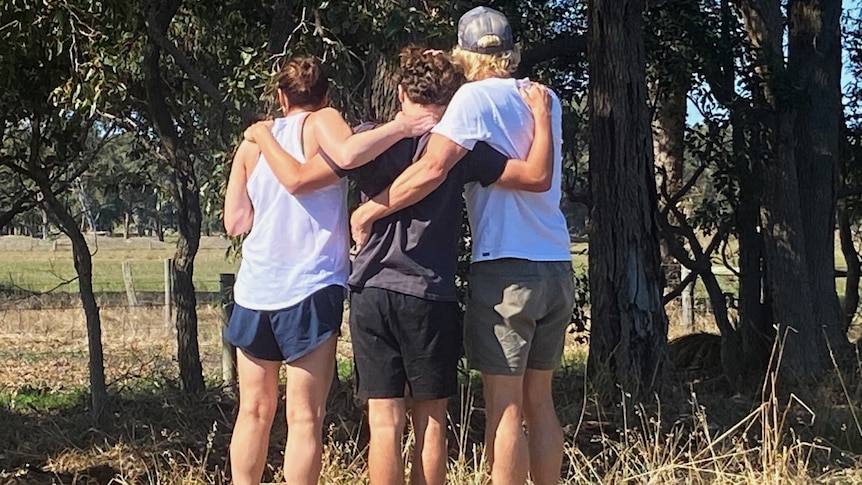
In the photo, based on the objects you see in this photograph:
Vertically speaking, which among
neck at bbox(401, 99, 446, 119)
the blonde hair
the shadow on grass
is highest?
the blonde hair

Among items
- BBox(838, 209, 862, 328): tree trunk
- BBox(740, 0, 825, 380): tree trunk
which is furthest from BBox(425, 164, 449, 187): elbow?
BBox(838, 209, 862, 328): tree trunk

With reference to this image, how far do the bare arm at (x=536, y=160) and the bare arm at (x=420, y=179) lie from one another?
215 mm

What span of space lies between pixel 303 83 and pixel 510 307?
1.14m

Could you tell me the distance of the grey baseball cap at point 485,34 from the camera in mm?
4047

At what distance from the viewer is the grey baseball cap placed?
4.05 meters

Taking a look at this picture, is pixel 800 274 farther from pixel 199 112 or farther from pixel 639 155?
pixel 199 112

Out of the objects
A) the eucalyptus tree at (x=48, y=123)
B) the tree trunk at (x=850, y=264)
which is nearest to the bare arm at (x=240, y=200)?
the eucalyptus tree at (x=48, y=123)

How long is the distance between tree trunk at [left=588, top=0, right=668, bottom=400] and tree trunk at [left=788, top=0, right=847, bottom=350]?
9.76 feet

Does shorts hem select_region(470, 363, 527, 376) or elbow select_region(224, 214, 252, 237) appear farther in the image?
elbow select_region(224, 214, 252, 237)

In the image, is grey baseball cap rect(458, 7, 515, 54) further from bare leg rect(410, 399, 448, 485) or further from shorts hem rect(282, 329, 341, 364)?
bare leg rect(410, 399, 448, 485)

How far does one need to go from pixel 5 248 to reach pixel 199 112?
147 feet

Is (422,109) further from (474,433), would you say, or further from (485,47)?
(474,433)

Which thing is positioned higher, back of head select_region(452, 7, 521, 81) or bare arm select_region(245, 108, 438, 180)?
back of head select_region(452, 7, 521, 81)

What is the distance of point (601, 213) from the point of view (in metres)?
7.43
